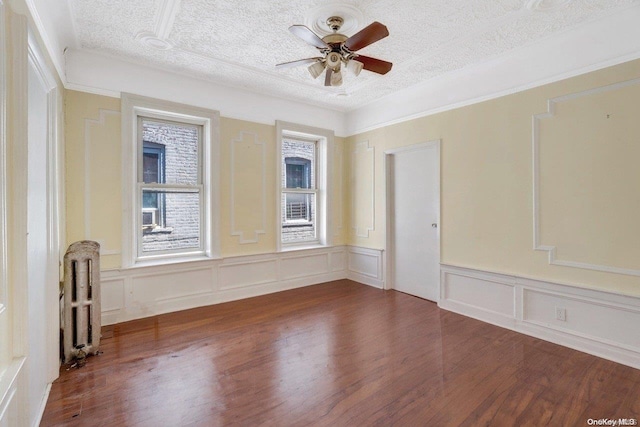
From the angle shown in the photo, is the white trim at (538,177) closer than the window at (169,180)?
Yes

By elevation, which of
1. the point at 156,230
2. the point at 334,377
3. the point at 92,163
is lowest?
the point at 334,377

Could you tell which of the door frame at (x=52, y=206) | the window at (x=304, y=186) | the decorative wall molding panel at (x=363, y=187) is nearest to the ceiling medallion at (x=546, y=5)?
the decorative wall molding panel at (x=363, y=187)

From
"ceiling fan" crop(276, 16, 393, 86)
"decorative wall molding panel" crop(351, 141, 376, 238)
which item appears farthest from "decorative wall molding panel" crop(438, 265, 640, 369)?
"ceiling fan" crop(276, 16, 393, 86)

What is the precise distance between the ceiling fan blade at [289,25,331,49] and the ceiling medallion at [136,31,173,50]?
1.46 metres

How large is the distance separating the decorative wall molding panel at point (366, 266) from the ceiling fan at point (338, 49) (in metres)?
2.69

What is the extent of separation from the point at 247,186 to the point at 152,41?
73.6 inches

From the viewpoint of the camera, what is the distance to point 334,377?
89.3 inches

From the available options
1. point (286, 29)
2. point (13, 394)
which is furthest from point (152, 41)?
point (13, 394)

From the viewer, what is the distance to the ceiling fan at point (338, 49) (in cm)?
225

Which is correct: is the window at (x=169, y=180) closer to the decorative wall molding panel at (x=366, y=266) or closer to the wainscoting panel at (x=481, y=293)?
the decorative wall molding panel at (x=366, y=266)

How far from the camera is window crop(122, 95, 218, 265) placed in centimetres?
345

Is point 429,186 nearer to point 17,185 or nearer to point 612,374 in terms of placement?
point 612,374

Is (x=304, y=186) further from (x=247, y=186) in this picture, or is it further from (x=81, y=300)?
(x=81, y=300)

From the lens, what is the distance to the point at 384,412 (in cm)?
188
